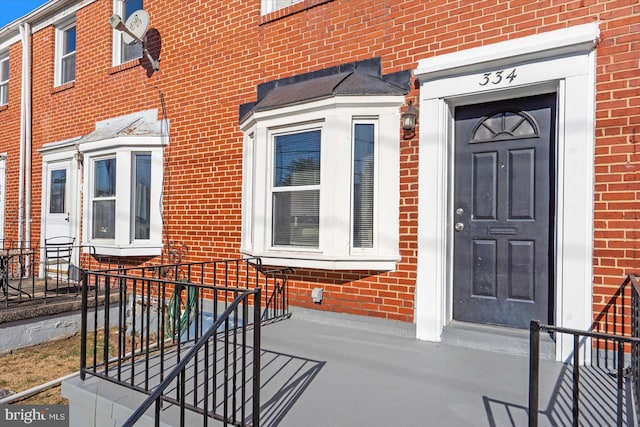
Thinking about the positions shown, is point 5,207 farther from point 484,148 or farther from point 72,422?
point 484,148

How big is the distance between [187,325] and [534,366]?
8.79 feet

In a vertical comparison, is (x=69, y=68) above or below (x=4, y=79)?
below

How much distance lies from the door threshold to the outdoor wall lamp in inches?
73.9

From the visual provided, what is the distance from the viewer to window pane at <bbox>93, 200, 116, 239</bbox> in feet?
21.5

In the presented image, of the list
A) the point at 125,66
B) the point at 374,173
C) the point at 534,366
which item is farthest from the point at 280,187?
the point at 125,66

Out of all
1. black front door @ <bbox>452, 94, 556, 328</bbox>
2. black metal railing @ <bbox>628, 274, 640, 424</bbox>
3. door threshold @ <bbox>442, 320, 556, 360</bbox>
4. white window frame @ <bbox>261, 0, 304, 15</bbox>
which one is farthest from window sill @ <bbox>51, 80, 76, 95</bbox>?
black metal railing @ <bbox>628, 274, 640, 424</bbox>

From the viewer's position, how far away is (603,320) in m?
3.19

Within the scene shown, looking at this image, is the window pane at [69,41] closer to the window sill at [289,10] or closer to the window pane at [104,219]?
the window pane at [104,219]

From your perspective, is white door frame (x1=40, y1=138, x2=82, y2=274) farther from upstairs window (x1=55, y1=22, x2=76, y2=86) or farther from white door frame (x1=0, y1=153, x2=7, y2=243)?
white door frame (x1=0, y1=153, x2=7, y2=243)

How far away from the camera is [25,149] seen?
8617mm

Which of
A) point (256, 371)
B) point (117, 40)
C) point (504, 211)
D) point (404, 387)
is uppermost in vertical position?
point (117, 40)

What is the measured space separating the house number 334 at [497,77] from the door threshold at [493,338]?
215 centimetres

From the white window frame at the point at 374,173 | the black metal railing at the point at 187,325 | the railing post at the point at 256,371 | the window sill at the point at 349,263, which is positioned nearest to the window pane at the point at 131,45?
the black metal railing at the point at 187,325

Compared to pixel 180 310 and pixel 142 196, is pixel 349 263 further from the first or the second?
pixel 142 196
